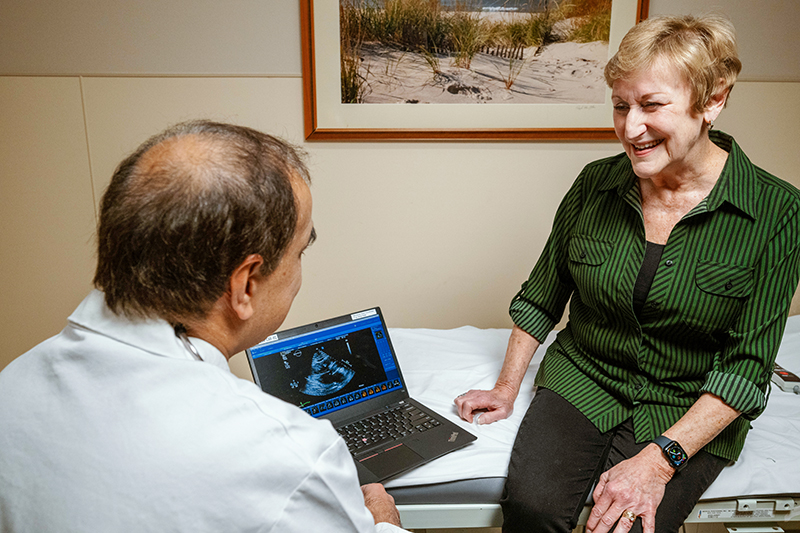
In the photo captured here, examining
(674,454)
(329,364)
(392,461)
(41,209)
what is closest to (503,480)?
(392,461)

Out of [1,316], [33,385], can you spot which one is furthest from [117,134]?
[33,385]

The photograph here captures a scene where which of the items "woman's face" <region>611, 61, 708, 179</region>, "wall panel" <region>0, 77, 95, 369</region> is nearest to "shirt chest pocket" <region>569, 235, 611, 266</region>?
"woman's face" <region>611, 61, 708, 179</region>

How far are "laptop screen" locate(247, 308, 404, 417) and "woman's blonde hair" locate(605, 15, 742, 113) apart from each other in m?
0.88

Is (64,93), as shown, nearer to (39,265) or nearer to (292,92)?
(39,265)

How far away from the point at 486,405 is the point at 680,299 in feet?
1.77

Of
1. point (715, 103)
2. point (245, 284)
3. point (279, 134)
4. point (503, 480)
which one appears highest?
point (715, 103)

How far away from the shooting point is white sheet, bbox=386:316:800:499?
4.10ft

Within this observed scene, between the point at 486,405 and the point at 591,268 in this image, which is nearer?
the point at 591,268

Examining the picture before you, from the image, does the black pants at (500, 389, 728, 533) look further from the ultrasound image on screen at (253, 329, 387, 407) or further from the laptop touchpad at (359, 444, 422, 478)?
the ultrasound image on screen at (253, 329, 387, 407)

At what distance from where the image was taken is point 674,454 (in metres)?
1.16

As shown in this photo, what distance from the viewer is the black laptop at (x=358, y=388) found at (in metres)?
1.33

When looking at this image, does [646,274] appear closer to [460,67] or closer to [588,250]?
[588,250]

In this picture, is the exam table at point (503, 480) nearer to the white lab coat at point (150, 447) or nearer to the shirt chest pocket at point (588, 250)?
the shirt chest pocket at point (588, 250)

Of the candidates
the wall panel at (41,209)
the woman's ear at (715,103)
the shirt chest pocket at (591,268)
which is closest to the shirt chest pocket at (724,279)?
the shirt chest pocket at (591,268)
